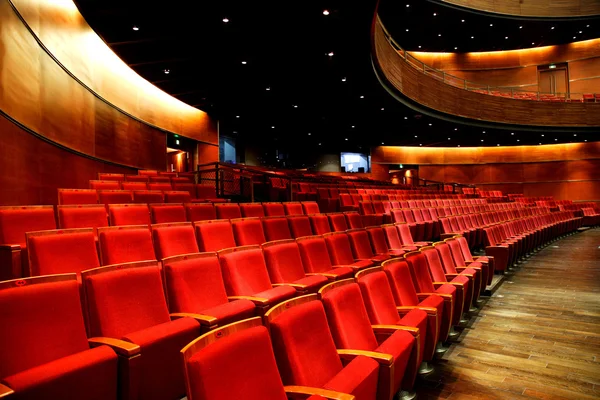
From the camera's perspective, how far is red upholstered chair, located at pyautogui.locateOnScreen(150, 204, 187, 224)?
1.42 metres

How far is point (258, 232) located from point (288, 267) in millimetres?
341

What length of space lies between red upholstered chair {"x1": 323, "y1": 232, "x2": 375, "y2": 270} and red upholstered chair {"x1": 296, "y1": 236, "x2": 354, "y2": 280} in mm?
41

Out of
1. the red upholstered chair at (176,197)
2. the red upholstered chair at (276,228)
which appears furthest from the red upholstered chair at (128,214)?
the red upholstered chair at (176,197)

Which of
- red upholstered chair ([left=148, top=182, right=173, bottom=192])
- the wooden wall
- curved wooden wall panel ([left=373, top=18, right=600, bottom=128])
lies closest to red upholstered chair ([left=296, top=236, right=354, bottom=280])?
red upholstered chair ([left=148, top=182, right=173, bottom=192])

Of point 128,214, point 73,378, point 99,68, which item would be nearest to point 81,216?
point 128,214

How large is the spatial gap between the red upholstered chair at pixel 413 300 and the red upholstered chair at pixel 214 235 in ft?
1.76

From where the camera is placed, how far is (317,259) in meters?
1.22

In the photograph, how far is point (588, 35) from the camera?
19.5ft

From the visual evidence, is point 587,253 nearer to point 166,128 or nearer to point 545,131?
point 545,131

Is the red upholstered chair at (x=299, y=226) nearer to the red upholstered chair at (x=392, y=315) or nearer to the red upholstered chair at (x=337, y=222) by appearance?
the red upholstered chair at (x=337, y=222)

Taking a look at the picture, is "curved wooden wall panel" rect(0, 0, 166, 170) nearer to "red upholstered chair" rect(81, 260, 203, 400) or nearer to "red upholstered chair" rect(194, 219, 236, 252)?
"red upholstered chair" rect(194, 219, 236, 252)

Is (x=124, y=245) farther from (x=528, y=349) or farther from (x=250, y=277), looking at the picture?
(x=528, y=349)

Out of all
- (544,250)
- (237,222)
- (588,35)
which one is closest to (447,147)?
(588,35)

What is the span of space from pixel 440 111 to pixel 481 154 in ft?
9.35
